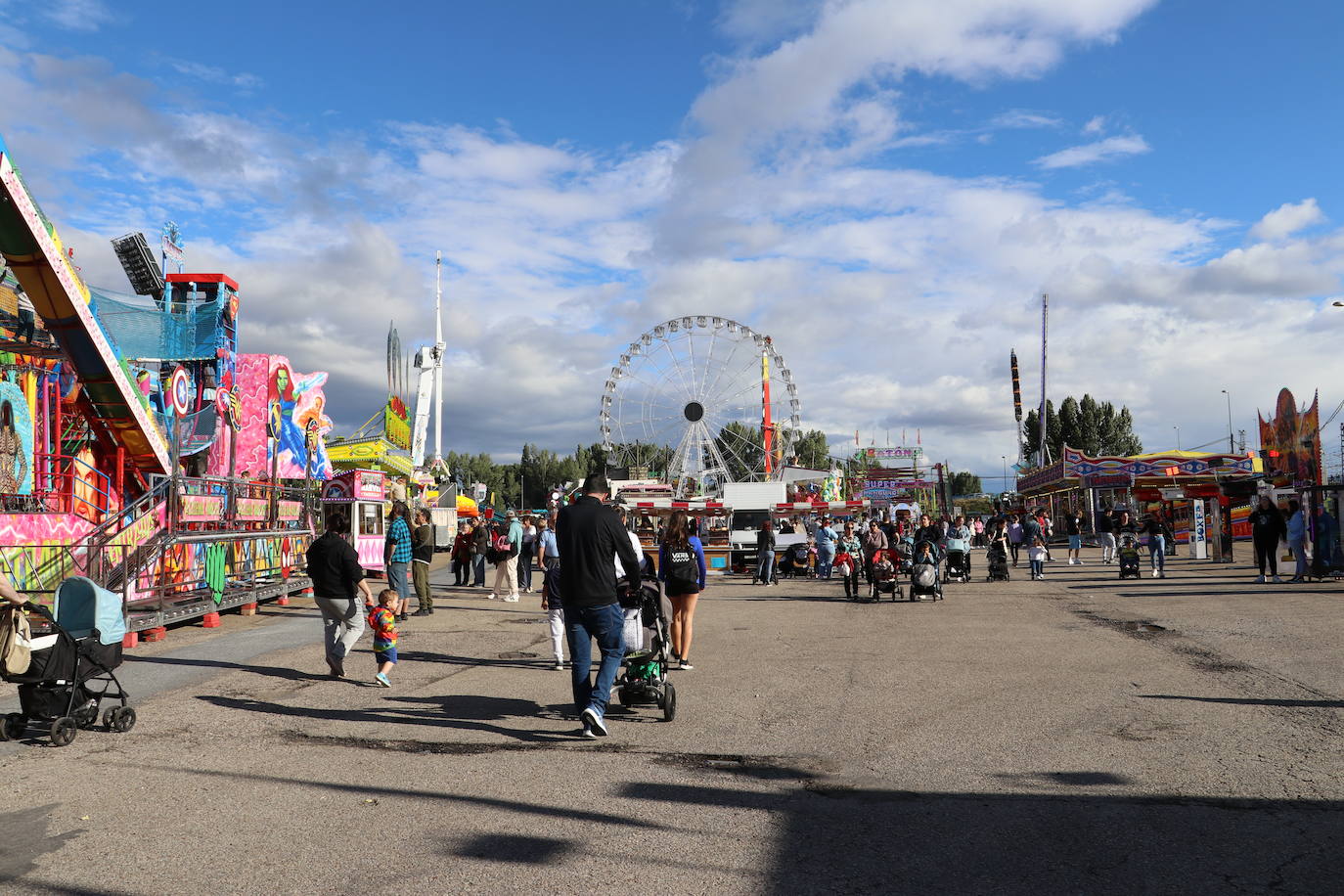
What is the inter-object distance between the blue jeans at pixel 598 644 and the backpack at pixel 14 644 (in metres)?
3.67

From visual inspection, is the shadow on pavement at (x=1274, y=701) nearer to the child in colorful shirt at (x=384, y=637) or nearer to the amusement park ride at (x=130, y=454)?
the child in colorful shirt at (x=384, y=637)

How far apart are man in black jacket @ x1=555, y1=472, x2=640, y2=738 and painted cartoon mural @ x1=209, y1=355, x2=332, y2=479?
53.0 ft

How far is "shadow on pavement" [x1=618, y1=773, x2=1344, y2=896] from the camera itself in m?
4.15

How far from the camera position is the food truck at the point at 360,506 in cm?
2403

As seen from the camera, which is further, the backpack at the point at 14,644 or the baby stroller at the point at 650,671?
the baby stroller at the point at 650,671

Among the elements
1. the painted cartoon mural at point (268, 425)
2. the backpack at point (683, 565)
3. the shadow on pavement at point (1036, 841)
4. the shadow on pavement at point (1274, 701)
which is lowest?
the shadow on pavement at point (1274, 701)

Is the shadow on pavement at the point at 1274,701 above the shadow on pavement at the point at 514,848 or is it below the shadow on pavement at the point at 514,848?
below

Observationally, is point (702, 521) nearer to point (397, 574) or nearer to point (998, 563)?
point (998, 563)

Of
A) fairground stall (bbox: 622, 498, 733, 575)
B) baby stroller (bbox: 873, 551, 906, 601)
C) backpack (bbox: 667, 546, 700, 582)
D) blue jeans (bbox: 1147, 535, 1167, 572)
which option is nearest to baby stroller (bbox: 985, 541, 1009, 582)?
blue jeans (bbox: 1147, 535, 1167, 572)

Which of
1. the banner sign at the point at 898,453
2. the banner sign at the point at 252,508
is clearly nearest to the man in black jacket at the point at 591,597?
the banner sign at the point at 252,508

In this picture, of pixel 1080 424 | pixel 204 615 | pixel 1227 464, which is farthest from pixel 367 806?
pixel 1080 424

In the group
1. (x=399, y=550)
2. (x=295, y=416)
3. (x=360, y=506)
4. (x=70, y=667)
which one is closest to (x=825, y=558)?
(x=360, y=506)

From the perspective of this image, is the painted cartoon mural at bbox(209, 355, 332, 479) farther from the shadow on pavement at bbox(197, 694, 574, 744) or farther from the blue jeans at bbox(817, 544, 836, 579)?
the shadow on pavement at bbox(197, 694, 574, 744)

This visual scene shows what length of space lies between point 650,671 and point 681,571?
198 cm
